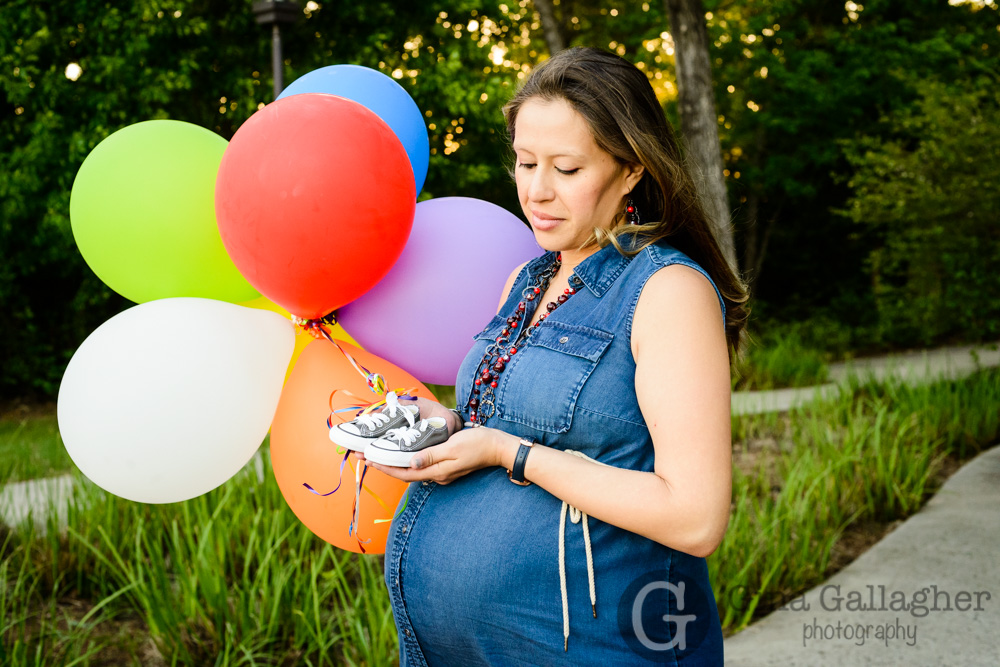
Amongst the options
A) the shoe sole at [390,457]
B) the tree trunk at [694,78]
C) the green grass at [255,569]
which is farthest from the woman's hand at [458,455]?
the tree trunk at [694,78]

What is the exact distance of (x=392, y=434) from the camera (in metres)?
1.32

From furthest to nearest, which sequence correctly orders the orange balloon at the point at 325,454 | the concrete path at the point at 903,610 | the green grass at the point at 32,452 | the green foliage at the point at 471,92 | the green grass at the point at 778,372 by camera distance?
the green foliage at the point at 471,92 < the green grass at the point at 778,372 < the green grass at the point at 32,452 < the concrete path at the point at 903,610 < the orange balloon at the point at 325,454

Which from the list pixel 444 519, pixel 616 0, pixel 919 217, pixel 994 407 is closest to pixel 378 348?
pixel 444 519

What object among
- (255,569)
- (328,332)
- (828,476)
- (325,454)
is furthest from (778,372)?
(325,454)

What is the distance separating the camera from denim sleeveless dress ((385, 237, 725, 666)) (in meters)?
1.28

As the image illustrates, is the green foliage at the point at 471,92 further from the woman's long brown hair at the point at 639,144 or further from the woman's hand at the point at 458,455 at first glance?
the woman's hand at the point at 458,455

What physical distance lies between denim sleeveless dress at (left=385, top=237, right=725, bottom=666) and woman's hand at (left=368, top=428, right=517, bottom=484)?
0.22ft

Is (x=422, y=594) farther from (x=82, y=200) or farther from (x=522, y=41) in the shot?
(x=522, y=41)

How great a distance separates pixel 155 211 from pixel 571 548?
3.81 ft

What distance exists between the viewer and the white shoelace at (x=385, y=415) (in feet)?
4.45

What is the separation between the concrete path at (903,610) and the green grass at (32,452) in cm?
Result: 378

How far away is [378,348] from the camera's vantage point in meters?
1.84

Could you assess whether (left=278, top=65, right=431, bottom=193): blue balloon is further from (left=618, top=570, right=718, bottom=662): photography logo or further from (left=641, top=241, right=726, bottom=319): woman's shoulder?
(left=618, top=570, right=718, bottom=662): photography logo

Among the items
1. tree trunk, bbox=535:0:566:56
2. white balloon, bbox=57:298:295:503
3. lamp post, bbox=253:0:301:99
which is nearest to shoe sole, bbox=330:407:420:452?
white balloon, bbox=57:298:295:503
